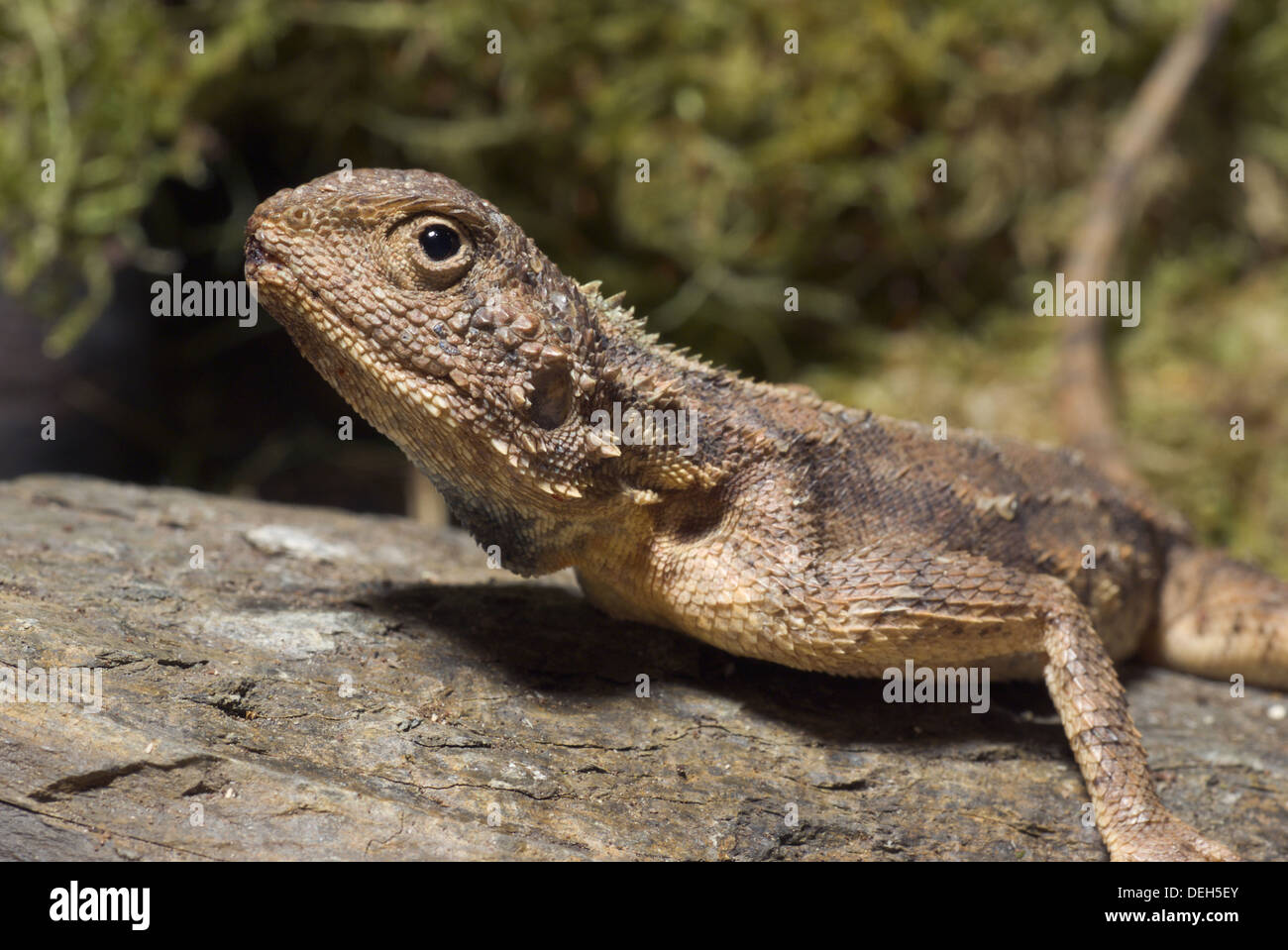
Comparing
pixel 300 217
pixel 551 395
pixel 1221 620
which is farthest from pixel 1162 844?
pixel 300 217

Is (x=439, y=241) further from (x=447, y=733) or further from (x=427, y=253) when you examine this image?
(x=447, y=733)

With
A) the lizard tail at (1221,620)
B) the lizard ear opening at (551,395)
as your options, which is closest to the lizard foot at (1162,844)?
the lizard tail at (1221,620)

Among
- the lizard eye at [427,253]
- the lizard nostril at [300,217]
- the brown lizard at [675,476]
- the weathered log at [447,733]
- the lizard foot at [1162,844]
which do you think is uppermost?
the lizard nostril at [300,217]

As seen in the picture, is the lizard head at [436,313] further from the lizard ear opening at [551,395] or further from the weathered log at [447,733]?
the weathered log at [447,733]

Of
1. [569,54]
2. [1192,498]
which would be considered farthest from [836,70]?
[1192,498]

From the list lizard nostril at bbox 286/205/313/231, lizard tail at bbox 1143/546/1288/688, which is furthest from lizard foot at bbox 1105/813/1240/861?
lizard nostril at bbox 286/205/313/231
